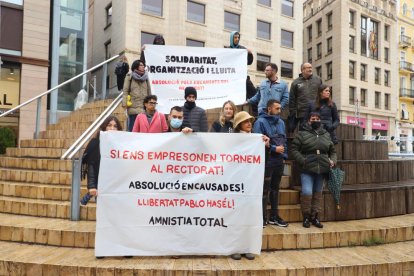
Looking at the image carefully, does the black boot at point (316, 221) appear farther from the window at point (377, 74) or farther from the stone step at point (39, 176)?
the window at point (377, 74)

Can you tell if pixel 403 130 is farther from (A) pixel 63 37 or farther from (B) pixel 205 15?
(A) pixel 63 37

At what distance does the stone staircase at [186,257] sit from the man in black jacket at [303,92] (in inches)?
53.0

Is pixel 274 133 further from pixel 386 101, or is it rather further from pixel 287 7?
pixel 386 101

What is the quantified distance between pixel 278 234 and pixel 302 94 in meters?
2.87

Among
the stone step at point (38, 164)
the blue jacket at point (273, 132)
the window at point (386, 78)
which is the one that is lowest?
the stone step at point (38, 164)

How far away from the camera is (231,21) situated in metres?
30.6

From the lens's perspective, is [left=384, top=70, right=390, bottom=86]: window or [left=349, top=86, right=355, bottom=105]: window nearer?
[left=349, top=86, right=355, bottom=105]: window

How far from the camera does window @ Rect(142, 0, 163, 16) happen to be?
26.2 meters

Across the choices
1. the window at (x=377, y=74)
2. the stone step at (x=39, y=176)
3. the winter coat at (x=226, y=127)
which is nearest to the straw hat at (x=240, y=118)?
the winter coat at (x=226, y=127)

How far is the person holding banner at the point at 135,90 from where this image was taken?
6.80m

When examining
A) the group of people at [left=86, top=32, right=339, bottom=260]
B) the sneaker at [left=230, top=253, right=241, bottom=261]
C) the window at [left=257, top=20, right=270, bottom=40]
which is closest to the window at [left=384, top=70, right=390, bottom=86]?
the window at [left=257, top=20, right=270, bottom=40]

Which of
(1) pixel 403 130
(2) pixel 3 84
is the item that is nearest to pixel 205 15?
(2) pixel 3 84

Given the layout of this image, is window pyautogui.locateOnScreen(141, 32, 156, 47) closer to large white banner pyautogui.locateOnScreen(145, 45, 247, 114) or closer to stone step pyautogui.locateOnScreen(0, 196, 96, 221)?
large white banner pyautogui.locateOnScreen(145, 45, 247, 114)

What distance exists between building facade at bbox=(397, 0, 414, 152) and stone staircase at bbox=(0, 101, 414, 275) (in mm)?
47536
